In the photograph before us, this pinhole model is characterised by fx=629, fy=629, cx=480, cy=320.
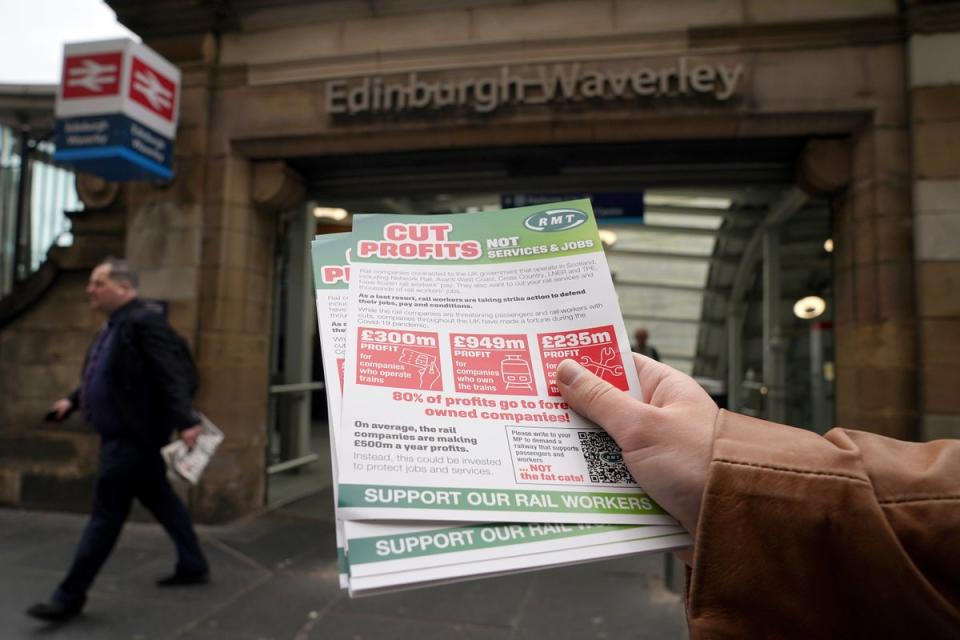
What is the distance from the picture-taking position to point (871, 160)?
458cm

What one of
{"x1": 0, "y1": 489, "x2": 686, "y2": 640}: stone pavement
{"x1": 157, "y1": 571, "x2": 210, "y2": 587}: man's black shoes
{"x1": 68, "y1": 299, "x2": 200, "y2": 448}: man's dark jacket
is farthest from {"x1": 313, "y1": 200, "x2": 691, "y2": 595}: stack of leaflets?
{"x1": 157, "y1": 571, "x2": 210, "y2": 587}: man's black shoes

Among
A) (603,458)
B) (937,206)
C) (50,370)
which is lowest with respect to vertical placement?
(50,370)

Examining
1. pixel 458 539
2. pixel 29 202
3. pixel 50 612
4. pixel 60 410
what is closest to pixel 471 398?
pixel 458 539

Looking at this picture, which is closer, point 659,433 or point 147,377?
point 659,433

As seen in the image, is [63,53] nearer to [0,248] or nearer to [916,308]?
[0,248]

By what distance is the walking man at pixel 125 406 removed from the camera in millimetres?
3404

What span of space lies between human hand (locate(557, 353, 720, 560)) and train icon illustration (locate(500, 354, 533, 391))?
0.16ft

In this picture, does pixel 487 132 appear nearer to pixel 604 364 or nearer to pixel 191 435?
pixel 191 435

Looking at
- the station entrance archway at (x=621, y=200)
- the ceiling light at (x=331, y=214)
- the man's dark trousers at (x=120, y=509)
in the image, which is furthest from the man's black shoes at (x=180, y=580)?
the ceiling light at (x=331, y=214)

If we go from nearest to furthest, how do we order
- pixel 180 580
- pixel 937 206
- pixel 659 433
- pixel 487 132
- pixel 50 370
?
pixel 659 433 → pixel 180 580 → pixel 937 206 → pixel 487 132 → pixel 50 370

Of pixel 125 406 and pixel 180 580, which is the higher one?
pixel 125 406

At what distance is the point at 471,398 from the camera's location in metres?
0.94

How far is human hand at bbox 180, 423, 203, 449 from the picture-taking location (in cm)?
358

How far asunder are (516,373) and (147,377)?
3.26m
